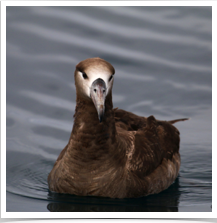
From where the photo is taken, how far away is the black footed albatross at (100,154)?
752 cm

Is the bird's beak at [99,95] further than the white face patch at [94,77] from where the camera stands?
No

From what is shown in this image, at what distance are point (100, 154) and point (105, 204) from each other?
2.55 ft

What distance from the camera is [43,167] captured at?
10227 mm

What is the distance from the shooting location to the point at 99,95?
7.21 meters

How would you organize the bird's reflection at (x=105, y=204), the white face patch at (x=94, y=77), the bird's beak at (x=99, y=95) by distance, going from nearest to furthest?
1. the bird's beak at (x=99, y=95)
2. the white face patch at (x=94, y=77)
3. the bird's reflection at (x=105, y=204)

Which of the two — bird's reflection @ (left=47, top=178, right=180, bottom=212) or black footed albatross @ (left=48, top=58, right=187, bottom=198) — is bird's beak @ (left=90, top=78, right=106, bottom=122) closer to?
black footed albatross @ (left=48, top=58, right=187, bottom=198)

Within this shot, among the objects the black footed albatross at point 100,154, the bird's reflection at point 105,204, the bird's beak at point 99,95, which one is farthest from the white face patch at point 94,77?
the bird's reflection at point 105,204

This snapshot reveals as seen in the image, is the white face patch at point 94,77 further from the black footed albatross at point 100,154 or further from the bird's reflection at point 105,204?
the bird's reflection at point 105,204

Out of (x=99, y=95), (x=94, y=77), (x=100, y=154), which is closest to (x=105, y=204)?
(x=100, y=154)

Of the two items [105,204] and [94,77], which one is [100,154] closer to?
[105,204]

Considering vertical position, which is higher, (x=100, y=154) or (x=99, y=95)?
(x=99, y=95)

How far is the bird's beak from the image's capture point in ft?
23.7

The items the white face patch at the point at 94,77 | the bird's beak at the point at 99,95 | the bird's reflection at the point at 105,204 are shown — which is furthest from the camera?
the bird's reflection at the point at 105,204

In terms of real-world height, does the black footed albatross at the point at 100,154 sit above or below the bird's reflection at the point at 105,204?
above
